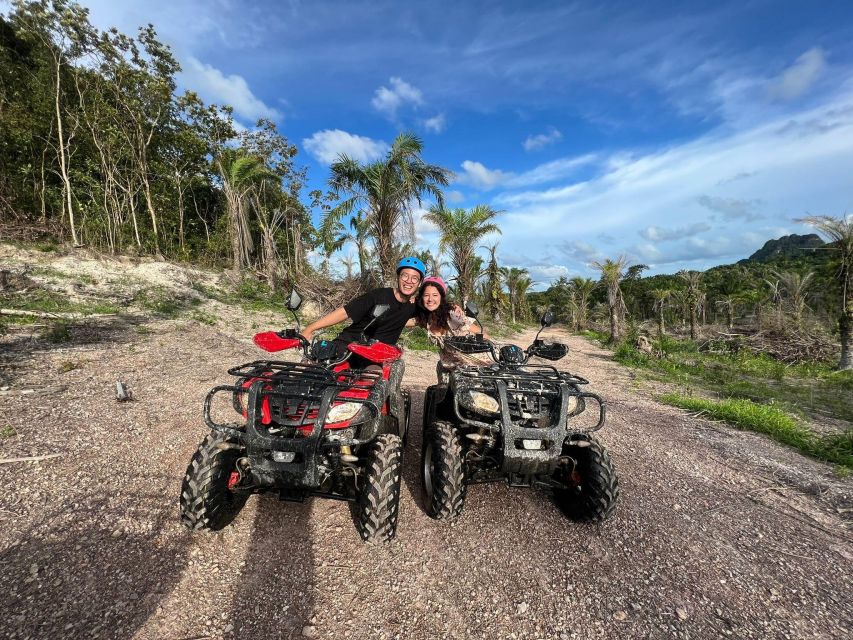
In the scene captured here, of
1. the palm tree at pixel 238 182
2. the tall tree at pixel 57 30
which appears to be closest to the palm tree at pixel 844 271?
the palm tree at pixel 238 182

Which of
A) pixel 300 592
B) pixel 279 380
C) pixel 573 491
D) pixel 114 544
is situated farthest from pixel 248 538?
pixel 573 491

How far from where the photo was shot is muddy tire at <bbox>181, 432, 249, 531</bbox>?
2.44 m

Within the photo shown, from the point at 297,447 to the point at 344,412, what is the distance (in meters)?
0.37

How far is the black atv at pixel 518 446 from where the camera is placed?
2527 millimetres

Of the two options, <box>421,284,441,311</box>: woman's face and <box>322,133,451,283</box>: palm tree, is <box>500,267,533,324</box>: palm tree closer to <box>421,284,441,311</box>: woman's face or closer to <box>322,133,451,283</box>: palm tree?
<box>322,133,451,283</box>: palm tree

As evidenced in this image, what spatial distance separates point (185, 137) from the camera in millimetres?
17656

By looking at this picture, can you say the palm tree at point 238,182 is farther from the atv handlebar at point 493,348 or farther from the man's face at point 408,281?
the atv handlebar at point 493,348

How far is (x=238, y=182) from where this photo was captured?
1680cm

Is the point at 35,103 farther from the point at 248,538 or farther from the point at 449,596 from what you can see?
the point at 449,596

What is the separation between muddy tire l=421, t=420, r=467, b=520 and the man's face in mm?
1561

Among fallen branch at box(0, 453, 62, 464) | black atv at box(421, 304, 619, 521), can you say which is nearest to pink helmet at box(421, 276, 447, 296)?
black atv at box(421, 304, 619, 521)

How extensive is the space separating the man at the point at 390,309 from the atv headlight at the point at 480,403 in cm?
133

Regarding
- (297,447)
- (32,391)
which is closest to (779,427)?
(297,447)

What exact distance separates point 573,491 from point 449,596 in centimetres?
124
